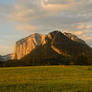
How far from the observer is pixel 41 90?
17281mm

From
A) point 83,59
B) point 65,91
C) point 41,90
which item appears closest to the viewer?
point 65,91

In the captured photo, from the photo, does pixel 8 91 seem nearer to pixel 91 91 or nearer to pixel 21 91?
pixel 21 91

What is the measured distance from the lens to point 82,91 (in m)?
16.7

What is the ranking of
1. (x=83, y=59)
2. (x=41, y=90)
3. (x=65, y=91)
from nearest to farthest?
(x=65, y=91) < (x=41, y=90) < (x=83, y=59)

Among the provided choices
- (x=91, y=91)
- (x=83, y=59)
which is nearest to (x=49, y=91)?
(x=91, y=91)

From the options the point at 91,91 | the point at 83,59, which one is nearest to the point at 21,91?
the point at 91,91

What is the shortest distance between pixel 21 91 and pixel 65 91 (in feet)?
16.2

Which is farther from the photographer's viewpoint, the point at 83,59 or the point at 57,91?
the point at 83,59

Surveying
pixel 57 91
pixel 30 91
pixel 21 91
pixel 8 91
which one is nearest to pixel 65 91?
pixel 57 91

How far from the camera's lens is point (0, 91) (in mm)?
17000

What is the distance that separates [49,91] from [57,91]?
0.94 m

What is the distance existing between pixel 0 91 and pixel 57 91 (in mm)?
6473

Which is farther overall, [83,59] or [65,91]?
[83,59]

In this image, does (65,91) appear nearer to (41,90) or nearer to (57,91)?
(57,91)
